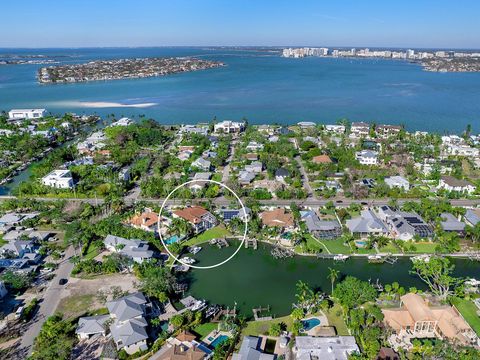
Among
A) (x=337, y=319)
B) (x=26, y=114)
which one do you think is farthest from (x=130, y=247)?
(x=26, y=114)

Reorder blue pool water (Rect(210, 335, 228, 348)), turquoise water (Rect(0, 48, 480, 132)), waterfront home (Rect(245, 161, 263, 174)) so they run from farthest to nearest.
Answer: turquoise water (Rect(0, 48, 480, 132))
waterfront home (Rect(245, 161, 263, 174))
blue pool water (Rect(210, 335, 228, 348))

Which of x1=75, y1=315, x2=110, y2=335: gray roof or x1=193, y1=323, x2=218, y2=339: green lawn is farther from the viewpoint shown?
x1=193, y1=323, x2=218, y2=339: green lawn

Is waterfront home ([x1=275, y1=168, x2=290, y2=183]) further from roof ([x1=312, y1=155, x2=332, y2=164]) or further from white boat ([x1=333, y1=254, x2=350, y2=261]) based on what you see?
white boat ([x1=333, y1=254, x2=350, y2=261])

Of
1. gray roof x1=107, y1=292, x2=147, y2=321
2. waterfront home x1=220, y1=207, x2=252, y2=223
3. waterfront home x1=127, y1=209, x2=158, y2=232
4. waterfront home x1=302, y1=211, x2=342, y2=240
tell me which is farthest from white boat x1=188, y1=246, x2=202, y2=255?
waterfront home x1=302, y1=211, x2=342, y2=240

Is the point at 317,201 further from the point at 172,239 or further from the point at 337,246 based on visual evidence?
the point at 172,239

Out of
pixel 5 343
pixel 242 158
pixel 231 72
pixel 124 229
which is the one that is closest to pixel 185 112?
pixel 242 158

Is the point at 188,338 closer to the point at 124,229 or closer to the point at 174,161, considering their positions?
the point at 124,229

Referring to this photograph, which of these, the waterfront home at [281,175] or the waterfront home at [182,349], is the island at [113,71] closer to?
the waterfront home at [281,175]

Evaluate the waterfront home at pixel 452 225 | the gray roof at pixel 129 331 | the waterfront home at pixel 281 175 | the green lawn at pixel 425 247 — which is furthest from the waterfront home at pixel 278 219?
the gray roof at pixel 129 331
